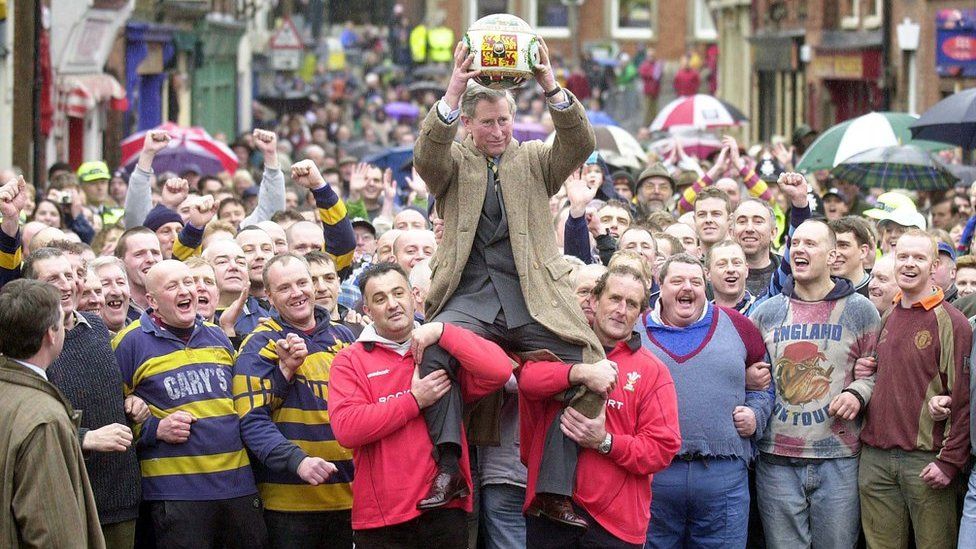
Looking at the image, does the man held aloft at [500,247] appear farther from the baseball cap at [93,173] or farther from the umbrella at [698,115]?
the umbrella at [698,115]

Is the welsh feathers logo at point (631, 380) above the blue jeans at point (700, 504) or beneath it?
above

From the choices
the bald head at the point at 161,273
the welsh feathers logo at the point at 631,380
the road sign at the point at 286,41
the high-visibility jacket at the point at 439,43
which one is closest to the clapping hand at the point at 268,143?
the bald head at the point at 161,273

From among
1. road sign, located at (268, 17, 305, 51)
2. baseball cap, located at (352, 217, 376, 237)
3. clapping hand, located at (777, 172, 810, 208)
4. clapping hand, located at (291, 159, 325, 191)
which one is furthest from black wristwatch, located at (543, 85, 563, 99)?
road sign, located at (268, 17, 305, 51)

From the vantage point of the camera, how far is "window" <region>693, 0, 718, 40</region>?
2259 inches

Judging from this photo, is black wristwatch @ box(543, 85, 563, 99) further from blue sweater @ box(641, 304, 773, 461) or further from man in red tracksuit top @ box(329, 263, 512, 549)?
blue sweater @ box(641, 304, 773, 461)

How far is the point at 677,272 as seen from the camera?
8.27 metres

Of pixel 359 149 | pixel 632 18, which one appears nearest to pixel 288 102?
pixel 359 149

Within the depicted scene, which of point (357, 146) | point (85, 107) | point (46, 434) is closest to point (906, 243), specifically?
point (46, 434)

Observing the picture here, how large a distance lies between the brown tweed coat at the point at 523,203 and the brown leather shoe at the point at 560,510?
632 millimetres

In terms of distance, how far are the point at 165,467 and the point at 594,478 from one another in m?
1.95

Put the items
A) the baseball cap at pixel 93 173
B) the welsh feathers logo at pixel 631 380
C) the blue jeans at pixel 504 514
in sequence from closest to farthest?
the welsh feathers logo at pixel 631 380 → the blue jeans at pixel 504 514 → the baseball cap at pixel 93 173

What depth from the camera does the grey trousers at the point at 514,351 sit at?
7.28 m

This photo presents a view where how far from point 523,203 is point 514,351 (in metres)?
0.65

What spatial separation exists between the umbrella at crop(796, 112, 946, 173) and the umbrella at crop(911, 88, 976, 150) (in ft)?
3.63
